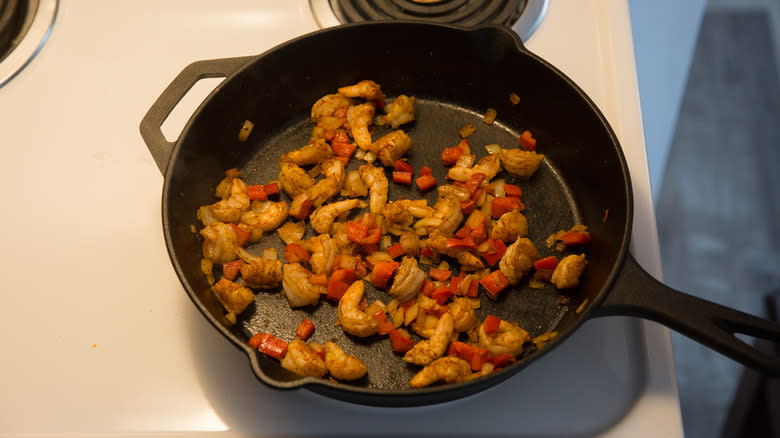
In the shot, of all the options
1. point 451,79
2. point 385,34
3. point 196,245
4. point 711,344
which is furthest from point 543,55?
point 196,245

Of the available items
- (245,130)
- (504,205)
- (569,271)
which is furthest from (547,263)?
(245,130)

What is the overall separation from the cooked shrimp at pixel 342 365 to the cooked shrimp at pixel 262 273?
193mm

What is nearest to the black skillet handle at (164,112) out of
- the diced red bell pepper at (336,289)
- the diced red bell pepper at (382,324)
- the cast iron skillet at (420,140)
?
the cast iron skillet at (420,140)

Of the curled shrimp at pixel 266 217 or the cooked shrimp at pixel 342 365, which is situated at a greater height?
the curled shrimp at pixel 266 217

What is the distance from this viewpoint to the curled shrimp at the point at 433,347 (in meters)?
1.04

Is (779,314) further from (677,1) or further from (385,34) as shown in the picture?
(385,34)

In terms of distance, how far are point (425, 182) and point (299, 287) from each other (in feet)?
1.19

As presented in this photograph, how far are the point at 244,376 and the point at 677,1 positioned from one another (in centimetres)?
143

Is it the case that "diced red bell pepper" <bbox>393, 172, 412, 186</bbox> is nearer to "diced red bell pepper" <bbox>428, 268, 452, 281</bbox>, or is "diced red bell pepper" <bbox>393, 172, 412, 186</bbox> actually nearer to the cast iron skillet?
the cast iron skillet

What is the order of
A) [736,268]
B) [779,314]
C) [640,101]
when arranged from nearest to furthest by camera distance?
1. [640,101]
2. [779,314]
3. [736,268]

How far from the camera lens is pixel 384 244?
1.21 m

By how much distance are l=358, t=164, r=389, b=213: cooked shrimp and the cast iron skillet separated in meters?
0.04

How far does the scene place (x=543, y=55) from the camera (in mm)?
1360

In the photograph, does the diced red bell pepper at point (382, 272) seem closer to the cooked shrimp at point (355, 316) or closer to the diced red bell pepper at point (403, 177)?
the cooked shrimp at point (355, 316)
